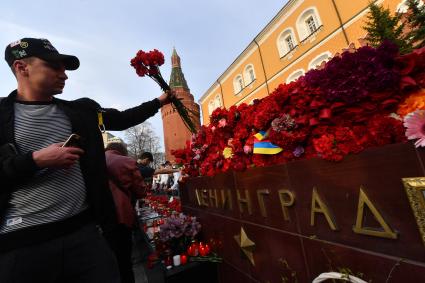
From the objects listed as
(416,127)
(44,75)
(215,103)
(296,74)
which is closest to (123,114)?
(44,75)

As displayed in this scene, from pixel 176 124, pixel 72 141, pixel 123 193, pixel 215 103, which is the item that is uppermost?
pixel 176 124

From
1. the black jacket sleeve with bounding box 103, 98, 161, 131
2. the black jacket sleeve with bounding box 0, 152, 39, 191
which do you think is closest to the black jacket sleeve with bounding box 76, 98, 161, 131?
the black jacket sleeve with bounding box 103, 98, 161, 131

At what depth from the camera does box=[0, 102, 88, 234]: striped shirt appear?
1215 mm

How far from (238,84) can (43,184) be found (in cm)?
2295

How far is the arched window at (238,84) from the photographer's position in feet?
75.1

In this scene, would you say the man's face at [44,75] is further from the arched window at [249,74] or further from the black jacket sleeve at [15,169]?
the arched window at [249,74]

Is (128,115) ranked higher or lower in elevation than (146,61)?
lower

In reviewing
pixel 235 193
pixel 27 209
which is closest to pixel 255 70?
pixel 235 193

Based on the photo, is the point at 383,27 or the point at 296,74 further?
the point at 296,74

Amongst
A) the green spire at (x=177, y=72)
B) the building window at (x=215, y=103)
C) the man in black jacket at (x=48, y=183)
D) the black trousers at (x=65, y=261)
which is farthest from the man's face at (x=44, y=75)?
the green spire at (x=177, y=72)

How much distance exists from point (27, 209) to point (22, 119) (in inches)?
19.9

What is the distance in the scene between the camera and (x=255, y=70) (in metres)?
20.3

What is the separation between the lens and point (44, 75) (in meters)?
1.44

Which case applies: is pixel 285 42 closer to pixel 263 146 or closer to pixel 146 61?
pixel 146 61
